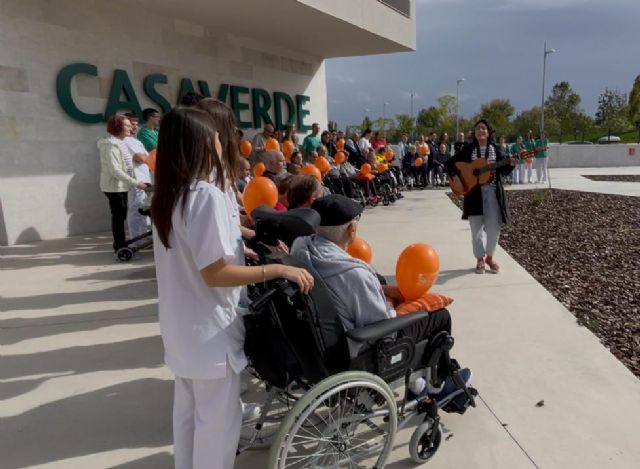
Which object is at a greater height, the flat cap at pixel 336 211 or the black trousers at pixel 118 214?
the flat cap at pixel 336 211

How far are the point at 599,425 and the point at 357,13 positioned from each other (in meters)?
9.93

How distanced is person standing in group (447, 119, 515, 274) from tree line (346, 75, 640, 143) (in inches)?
1640

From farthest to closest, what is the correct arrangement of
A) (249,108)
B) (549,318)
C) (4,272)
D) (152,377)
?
1. (249,108)
2. (4,272)
3. (549,318)
4. (152,377)

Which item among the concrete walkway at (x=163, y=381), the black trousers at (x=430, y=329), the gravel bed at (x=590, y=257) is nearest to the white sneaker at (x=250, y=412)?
the concrete walkway at (x=163, y=381)

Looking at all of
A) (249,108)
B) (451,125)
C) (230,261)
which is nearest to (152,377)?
(230,261)

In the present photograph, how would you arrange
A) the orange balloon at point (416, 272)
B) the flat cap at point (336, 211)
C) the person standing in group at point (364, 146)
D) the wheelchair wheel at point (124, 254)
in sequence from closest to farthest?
the flat cap at point (336, 211) < the orange balloon at point (416, 272) < the wheelchair wheel at point (124, 254) < the person standing in group at point (364, 146)

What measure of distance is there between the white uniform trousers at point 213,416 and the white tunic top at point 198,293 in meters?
0.08

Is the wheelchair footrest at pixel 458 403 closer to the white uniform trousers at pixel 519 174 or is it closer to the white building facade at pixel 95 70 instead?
the white building facade at pixel 95 70

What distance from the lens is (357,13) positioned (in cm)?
1049

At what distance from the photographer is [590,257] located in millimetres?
6121

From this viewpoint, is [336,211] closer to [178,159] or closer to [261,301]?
[261,301]

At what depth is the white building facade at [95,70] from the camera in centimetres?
703

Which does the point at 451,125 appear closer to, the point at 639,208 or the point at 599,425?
the point at 639,208

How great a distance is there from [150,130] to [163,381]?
14.1 ft
